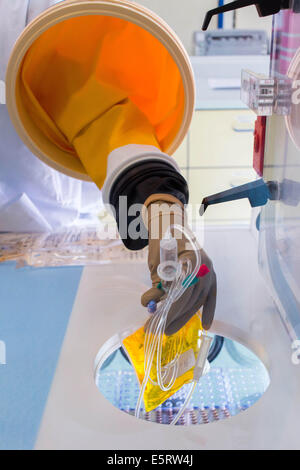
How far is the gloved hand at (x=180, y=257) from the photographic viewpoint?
0.51 m

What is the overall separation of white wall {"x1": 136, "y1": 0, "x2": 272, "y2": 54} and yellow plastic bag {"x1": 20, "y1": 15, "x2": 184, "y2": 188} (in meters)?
1.32

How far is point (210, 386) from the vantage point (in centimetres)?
58

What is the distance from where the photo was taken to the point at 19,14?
0.93 meters

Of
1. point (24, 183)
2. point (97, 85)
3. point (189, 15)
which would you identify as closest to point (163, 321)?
point (97, 85)

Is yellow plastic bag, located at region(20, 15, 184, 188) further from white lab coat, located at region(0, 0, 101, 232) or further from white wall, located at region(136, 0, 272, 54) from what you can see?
white wall, located at region(136, 0, 272, 54)

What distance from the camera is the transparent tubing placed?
0.50 meters

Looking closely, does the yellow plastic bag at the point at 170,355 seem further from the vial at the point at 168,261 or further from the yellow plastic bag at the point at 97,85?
the yellow plastic bag at the point at 97,85

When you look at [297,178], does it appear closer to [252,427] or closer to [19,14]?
[252,427]

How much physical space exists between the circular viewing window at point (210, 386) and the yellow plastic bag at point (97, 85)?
29 centimetres

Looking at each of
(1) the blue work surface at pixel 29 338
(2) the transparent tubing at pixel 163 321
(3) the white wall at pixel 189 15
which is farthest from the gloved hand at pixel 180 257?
(3) the white wall at pixel 189 15

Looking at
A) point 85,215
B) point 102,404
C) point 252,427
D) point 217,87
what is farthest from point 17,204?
point 217,87

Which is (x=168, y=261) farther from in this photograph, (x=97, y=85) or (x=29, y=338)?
(x=97, y=85)

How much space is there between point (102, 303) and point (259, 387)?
0.26 meters

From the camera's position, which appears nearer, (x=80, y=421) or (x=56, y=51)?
(x=80, y=421)
